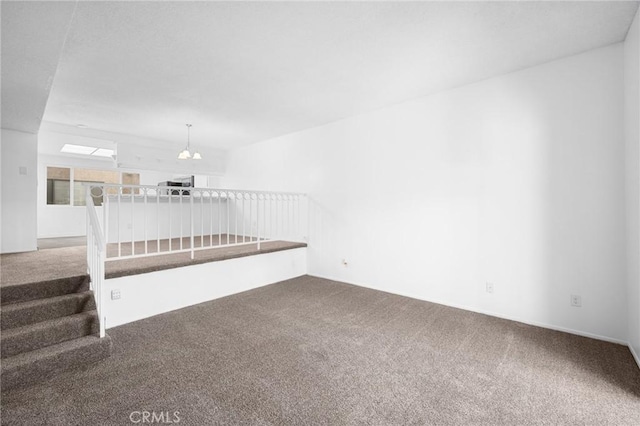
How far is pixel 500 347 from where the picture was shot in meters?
2.48

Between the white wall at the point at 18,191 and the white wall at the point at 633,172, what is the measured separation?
23.6 feet

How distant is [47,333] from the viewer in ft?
7.29

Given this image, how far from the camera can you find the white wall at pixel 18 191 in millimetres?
4203

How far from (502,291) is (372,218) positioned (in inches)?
72.5

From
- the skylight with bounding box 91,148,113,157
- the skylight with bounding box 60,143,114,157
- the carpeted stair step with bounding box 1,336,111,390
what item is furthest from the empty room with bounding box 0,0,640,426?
the skylight with bounding box 91,148,113,157

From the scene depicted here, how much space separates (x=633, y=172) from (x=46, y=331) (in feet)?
15.6

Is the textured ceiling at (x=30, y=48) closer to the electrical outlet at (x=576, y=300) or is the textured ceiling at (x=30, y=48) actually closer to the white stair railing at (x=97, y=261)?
the white stair railing at (x=97, y=261)

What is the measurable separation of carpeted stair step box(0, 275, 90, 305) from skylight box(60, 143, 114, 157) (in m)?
4.70

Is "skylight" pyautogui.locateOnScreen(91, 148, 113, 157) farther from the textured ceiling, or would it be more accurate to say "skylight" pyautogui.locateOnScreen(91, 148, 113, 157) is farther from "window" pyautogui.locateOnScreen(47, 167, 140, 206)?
the textured ceiling

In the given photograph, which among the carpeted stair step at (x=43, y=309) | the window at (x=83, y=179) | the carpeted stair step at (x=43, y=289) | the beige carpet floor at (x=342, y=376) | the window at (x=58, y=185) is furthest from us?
the window at (x=83, y=179)

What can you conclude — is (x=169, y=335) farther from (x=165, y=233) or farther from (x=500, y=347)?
(x=165, y=233)

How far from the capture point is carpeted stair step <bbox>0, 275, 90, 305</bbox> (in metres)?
2.43

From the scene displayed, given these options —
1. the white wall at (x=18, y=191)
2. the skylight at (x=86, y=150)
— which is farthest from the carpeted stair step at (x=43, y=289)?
the skylight at (x=86, y=150)

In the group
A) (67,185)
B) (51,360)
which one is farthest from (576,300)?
(67,185)
